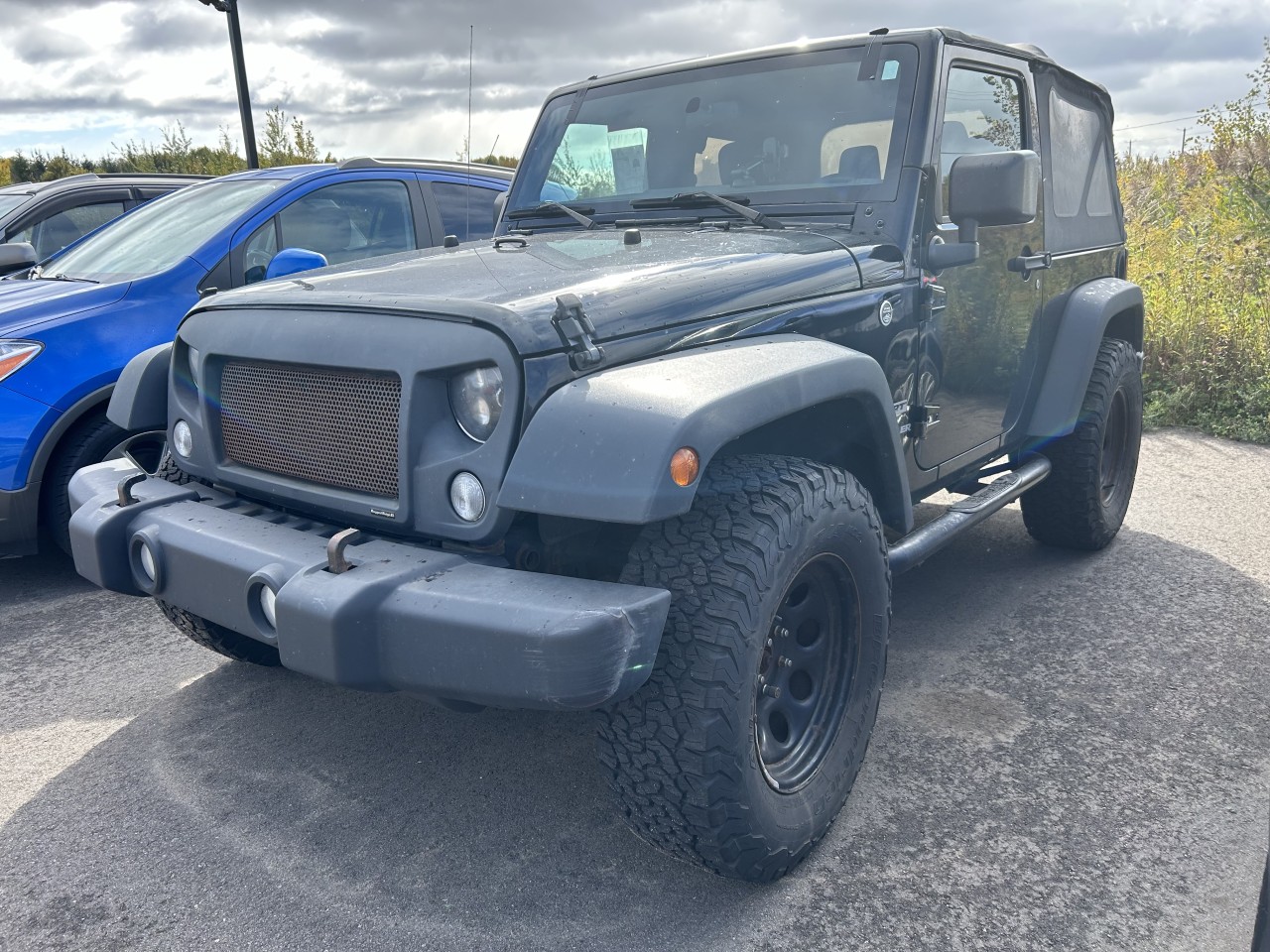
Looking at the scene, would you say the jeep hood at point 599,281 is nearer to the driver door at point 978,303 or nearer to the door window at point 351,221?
the driver door at point 978,303

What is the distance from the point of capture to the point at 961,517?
3.29m

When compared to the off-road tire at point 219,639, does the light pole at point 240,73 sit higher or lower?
higher

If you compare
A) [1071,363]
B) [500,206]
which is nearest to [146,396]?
[500,206]

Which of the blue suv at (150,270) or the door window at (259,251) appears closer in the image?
the blue suv at (150,270)

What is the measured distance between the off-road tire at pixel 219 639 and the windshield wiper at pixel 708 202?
1.78m

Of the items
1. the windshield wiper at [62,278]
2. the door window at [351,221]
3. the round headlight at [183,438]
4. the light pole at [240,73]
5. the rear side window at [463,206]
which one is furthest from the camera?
the light pole at [240,73]

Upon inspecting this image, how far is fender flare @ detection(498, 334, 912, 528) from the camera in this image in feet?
6.32

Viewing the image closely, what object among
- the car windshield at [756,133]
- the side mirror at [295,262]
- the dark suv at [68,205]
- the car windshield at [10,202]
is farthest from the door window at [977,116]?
the car windshield at [10,202]

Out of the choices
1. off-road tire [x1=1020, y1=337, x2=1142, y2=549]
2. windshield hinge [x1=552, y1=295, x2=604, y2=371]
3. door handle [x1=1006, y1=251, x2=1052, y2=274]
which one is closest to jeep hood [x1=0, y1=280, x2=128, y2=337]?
windshield hinge [x1=552, y1=295, x2=604, y2=371]

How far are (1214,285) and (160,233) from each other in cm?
732

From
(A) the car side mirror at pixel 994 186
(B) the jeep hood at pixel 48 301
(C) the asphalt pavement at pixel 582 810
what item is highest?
(A) the car side mirror at pixel 994 186

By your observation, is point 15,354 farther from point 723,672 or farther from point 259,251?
point 723,672

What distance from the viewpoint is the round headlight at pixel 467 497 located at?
7.05ft

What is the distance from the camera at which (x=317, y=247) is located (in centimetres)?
511
